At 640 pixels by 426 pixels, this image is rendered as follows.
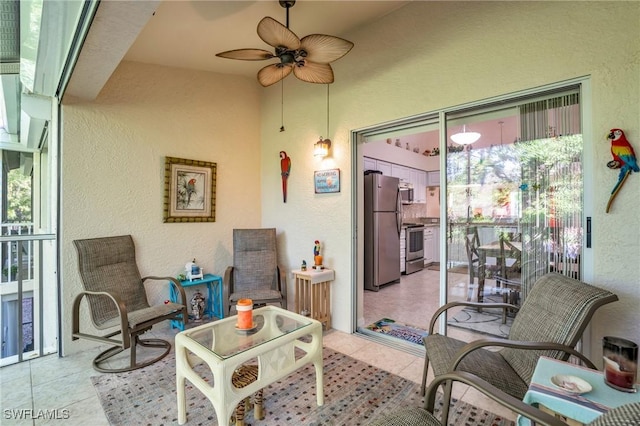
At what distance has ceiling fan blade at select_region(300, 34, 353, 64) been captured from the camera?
2012mm

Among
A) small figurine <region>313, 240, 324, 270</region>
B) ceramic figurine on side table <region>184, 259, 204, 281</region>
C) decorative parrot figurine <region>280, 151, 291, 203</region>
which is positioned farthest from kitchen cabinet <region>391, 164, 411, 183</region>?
ceramic figurine on side table <region>184, 259, 204, 281</region>

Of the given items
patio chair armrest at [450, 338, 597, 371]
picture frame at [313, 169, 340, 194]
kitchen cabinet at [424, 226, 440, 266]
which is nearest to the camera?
patio chair armrest at [450, 338, 597, 371]

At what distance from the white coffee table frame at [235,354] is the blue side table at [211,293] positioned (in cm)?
146

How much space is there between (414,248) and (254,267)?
143 inches

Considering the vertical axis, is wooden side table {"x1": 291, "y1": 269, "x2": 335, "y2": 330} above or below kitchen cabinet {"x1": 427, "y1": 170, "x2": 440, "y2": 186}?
below

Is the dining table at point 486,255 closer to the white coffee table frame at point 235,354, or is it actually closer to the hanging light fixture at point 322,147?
the white coffee table frame at point 235,354

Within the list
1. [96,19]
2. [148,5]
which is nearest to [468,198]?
[148,5]

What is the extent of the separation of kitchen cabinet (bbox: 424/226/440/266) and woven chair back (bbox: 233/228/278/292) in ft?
12.9

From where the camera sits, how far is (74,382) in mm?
2244

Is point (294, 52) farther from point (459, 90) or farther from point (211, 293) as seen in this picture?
point (211, 293)

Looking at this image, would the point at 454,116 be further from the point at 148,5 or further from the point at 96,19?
the point at 96,19

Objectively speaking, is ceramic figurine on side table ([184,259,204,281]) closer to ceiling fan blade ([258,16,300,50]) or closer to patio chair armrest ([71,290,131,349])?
patio chair armrest ([71,290,131,349])

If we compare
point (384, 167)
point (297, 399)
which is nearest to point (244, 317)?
point (297, 399)

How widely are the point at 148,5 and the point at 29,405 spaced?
2666 mm
